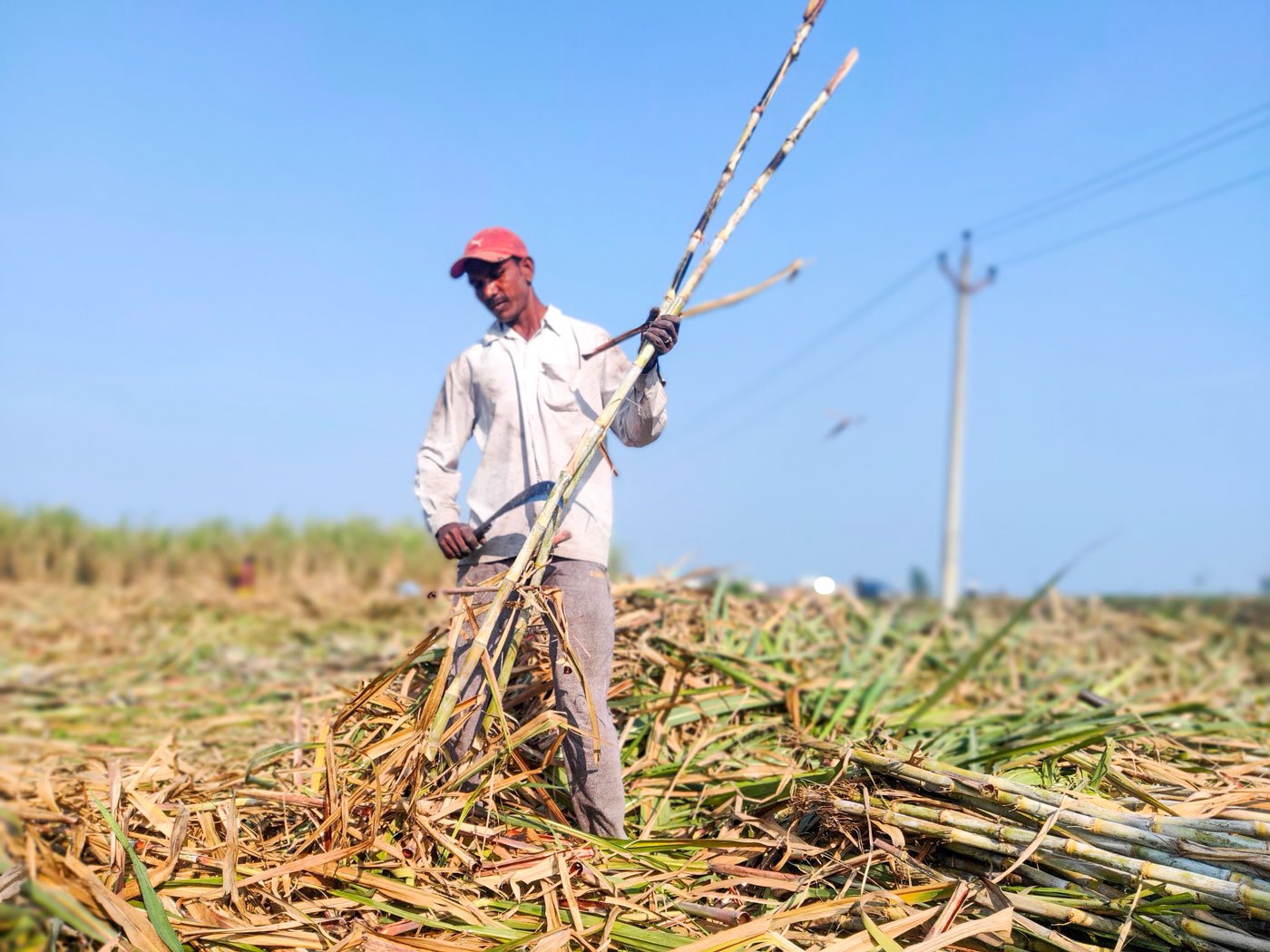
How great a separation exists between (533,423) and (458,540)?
0.50 metres

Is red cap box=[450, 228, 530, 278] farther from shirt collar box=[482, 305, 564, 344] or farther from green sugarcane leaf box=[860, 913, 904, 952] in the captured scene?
green sugarcane leaf box=[860, 913, 904, 952]

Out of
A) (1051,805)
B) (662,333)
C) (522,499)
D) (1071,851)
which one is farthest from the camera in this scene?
(522,499)

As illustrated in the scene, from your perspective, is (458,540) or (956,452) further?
(956,452)

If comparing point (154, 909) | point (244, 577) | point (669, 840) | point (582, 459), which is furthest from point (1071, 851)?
point (244, 577)

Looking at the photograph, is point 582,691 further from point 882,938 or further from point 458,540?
point 882,938

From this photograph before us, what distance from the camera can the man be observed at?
3453mm

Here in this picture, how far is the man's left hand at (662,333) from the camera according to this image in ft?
10.8

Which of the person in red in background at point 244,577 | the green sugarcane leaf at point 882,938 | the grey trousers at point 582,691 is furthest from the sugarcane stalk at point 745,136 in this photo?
the person in red in background at point 244,577

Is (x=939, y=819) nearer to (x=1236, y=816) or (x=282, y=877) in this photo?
(x=1236, y=816)

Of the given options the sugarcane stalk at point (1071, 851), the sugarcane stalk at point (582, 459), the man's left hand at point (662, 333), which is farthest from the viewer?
the man's left hand at point (662, 333)

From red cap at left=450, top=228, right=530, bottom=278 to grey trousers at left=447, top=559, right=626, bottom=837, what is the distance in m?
1.08

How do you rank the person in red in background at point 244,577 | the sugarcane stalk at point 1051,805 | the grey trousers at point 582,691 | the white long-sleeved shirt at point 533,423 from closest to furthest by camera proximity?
the sugarcane stalk at point 1051,805 < the grey trousers at point 582,691 < the white long-sleeved shirt at point 533,423 < the person in red in background at point 244,577

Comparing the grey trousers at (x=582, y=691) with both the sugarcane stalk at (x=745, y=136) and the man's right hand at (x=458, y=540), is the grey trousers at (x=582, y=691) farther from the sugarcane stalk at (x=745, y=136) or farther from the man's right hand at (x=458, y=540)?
the sugarcane stalk at (x=745, y=136)

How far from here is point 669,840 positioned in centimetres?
333
